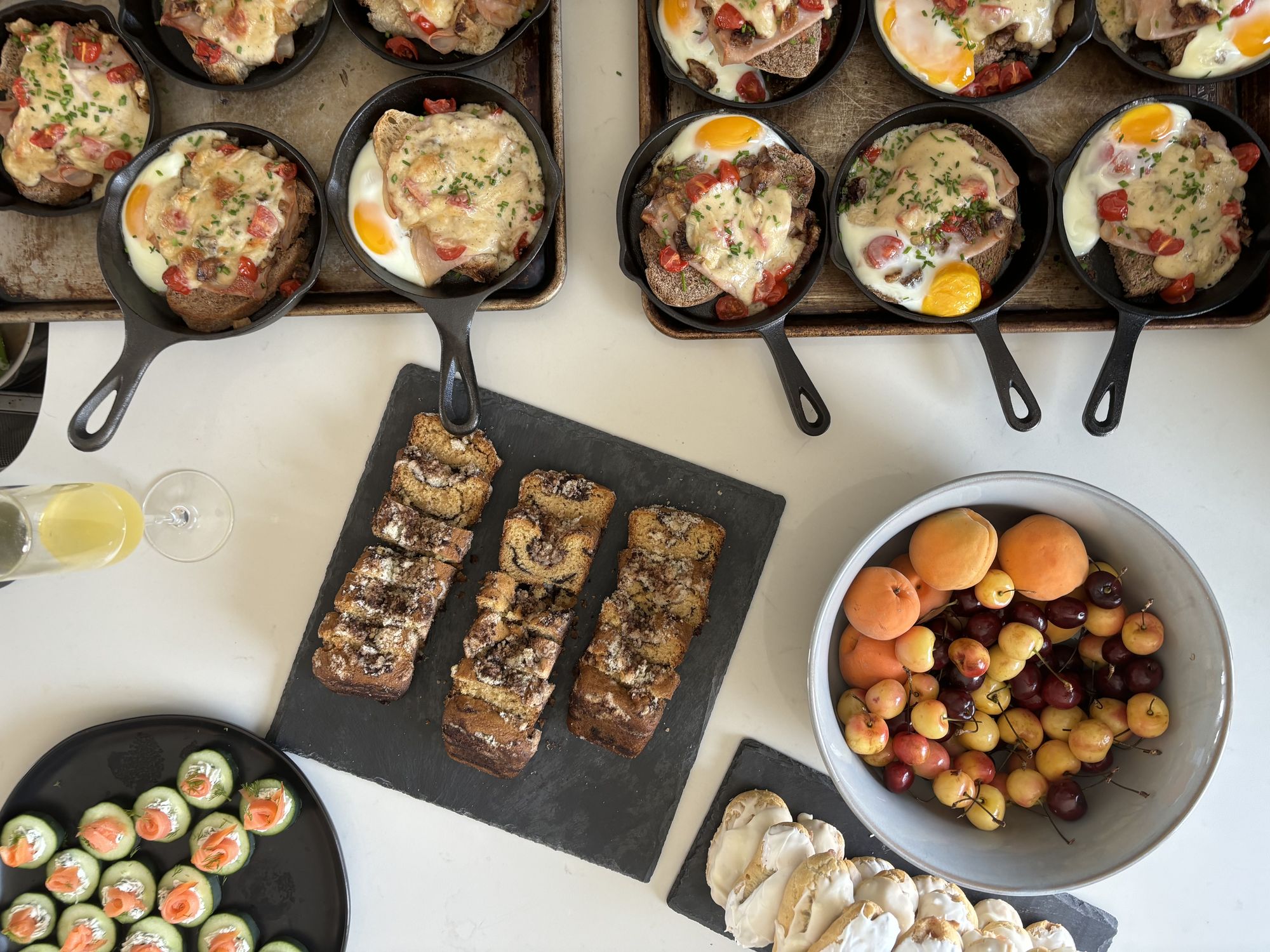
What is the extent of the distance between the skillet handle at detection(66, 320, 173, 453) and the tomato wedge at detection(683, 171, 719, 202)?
5.41 ft

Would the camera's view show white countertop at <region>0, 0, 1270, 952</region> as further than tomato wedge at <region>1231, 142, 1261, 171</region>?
Yes

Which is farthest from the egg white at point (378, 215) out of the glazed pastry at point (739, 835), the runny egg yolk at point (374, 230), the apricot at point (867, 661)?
the glazed pastry at point (739, 835)

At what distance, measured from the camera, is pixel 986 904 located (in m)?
2.73

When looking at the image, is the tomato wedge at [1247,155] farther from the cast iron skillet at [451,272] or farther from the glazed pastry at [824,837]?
the glazed pastry at [824,837]

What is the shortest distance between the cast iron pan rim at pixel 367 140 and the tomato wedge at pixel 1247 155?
2.05m

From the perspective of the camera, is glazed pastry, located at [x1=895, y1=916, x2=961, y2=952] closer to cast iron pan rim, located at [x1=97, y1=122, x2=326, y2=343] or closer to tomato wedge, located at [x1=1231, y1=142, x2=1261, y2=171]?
tomato wedge, located at [x1=1231, y1=142, x2=1261, y2=171]

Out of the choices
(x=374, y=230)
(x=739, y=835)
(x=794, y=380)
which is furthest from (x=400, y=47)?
(x=739, y=835)

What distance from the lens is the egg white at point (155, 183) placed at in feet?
8.60

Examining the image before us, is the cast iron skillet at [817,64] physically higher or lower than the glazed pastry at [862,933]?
higher

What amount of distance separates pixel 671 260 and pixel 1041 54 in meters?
1.32

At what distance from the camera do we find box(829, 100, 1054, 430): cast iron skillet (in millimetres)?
2539

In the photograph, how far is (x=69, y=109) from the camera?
8.61 ft

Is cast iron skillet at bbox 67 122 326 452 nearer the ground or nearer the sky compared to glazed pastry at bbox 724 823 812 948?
nearer the sky

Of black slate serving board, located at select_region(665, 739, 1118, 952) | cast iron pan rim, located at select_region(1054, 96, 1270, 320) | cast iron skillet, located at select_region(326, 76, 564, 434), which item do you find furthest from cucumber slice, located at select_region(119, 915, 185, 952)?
cast iron pan rim, located at select_region(1054, 96, 1270, 320)
